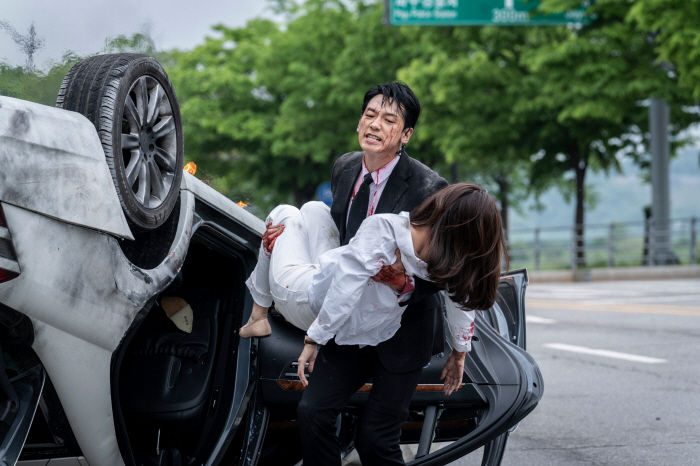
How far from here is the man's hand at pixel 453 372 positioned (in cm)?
303

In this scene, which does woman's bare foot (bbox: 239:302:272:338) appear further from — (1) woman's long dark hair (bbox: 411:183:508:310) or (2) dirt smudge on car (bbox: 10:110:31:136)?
(2) dirt smudge on car (bbox: 10:110:31:136)

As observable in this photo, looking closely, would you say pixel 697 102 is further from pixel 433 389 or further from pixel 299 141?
pixel 433 389

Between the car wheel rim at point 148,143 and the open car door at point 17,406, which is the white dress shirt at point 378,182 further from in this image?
the open car door at point 17,406

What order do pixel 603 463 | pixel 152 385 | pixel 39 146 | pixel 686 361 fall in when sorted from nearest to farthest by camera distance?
pixel 39 146, pixel 152 385, pixel 603 463, pixel 686 361

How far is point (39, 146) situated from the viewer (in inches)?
84.8

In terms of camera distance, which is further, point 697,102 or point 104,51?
point 697,102

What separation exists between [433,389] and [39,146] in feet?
5.73

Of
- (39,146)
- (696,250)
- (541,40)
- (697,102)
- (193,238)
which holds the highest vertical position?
(541,40)

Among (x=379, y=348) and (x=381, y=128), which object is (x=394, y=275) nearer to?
(x=379, y=348)

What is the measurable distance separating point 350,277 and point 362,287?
5cm

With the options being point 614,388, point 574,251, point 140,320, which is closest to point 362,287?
point 140,320

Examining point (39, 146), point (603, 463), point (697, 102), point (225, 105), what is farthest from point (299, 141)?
point (39, 146)

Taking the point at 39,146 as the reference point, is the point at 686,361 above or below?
below

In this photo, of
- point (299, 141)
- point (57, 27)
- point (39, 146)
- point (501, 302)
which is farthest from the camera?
point (299, 141)
